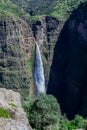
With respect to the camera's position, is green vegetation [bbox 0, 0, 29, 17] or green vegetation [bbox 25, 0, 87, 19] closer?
green vegetation [bbox 0, 0, 29, 17]

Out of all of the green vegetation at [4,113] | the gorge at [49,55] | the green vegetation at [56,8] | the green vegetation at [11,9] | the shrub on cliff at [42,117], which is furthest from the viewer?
the green vegetation at [56,8]

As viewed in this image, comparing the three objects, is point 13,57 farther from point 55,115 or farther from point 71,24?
point 55,115

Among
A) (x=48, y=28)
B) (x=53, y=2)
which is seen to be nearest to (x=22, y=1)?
(x=53, y=2)

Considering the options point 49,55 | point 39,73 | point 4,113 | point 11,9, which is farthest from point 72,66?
point 4,113

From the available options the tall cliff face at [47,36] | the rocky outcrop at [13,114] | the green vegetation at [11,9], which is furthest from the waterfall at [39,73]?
the rocky outcrop at [13,114]

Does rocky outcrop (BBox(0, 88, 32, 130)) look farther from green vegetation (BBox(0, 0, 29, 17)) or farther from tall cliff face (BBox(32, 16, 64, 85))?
green vegetation (BBox(0, 0, 29, 17))

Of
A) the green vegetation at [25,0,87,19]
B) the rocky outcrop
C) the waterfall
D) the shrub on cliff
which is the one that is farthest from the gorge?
the rocky outcrop

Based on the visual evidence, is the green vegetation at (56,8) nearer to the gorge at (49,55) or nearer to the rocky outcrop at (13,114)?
the gorge at (49,55)
